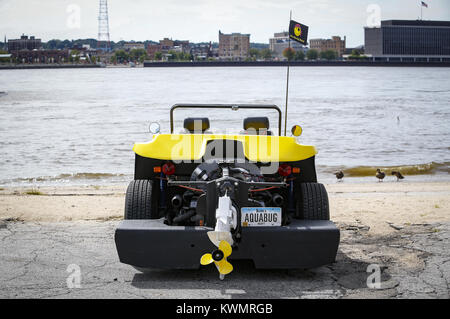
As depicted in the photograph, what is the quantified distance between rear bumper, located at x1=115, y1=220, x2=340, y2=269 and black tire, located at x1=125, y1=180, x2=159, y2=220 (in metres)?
0.42

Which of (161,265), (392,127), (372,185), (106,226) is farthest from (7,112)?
(161,265)

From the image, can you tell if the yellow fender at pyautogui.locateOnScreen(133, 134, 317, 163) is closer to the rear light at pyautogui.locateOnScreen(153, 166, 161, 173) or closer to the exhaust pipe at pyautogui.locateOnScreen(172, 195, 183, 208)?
the rear light at pyautogui.locateOnScreen(153, 166, 161, 173)

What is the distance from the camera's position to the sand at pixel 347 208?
29.2 ft

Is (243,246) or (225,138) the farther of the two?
(225,138)

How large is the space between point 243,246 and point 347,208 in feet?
15.2

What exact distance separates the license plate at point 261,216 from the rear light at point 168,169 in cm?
92

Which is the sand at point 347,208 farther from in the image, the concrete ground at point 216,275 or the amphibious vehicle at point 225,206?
the amphibious vehicle at point 225,206

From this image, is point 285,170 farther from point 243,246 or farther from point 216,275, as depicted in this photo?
point 216,275

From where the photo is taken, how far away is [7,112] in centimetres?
4522

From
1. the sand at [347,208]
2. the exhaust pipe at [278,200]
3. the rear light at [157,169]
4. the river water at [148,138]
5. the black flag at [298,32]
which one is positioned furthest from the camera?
the river water at [148,138]

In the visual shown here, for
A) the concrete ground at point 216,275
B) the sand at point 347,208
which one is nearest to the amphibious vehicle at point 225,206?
the concrete ground at point 216,275

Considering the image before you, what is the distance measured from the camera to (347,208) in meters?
10.2

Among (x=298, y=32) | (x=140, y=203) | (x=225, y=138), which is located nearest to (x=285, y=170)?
(x=225, y=138)
